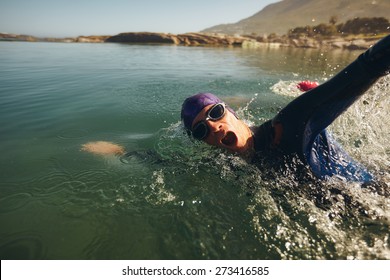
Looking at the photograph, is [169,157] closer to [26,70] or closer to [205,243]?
[205,243]

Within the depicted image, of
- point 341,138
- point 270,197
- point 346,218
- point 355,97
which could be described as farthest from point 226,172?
point 341,138

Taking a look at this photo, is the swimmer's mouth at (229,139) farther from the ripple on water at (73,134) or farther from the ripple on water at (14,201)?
the ripple on water at (73,134)

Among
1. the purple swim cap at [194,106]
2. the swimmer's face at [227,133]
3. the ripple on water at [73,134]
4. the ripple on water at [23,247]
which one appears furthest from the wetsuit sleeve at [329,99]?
the ripple on water at [73,134]

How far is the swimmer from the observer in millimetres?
2457

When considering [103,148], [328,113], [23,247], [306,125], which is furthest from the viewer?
[103,148]

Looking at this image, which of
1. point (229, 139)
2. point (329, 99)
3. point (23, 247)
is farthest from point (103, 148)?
point (329, 99)

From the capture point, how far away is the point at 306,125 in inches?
119

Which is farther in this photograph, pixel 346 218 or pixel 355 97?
pixel 346 218

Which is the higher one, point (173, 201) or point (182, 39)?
point (182, 39)

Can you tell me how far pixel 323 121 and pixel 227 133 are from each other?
3.94 ft

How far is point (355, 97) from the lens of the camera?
2.62 meters

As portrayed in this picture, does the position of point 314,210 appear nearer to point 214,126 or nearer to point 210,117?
point 214,126

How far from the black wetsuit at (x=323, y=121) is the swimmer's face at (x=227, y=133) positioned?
291 millimetres
